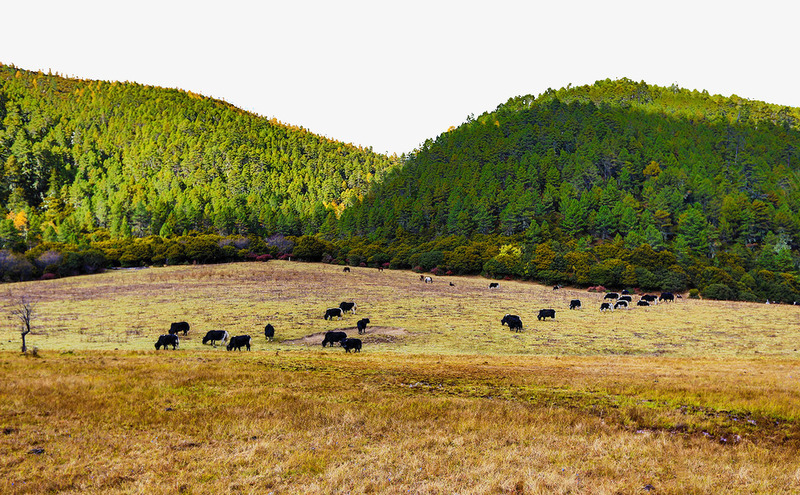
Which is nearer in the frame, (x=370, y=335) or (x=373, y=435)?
(x=373, y=435)

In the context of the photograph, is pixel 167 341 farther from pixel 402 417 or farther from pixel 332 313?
pixel 402 417

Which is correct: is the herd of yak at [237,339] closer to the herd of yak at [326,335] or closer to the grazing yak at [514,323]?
the herd of yak at [326,335]

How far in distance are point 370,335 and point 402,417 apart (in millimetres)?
25180

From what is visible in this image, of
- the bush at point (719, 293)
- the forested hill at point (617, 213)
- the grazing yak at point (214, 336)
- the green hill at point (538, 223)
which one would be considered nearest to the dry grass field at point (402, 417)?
the grazing yak at point (214, 336)

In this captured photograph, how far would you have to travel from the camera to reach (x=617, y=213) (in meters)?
130

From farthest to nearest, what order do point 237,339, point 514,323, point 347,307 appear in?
1. point 347,307
2. point 514,323
3. point 237,339

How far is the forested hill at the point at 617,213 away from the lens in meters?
100

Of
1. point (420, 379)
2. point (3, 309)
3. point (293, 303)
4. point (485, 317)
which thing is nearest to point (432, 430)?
point (420, 379)

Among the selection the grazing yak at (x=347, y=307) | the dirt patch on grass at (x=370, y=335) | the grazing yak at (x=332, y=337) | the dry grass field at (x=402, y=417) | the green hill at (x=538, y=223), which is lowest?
the dirt patch on grass at (x=370, y=335)

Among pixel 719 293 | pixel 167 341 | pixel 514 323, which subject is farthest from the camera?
pixel 719 293

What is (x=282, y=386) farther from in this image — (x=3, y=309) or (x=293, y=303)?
(x=3, y=309)

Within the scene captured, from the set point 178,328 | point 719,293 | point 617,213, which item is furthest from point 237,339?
point 617,213

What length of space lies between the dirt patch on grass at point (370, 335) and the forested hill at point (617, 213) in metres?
69.9

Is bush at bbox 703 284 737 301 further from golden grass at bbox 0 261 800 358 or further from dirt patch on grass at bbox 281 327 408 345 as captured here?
dirt patch on grass at bbox 281 327 408 345
